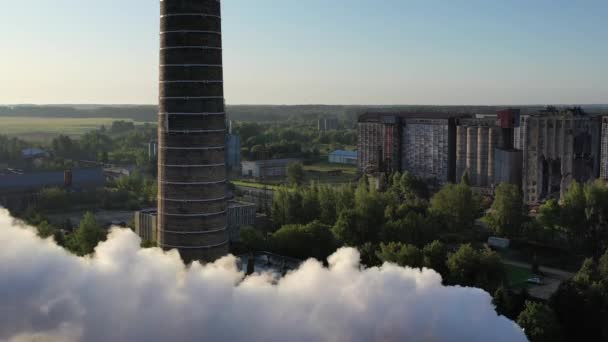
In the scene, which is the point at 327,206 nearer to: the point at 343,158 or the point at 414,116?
the point at 414,116

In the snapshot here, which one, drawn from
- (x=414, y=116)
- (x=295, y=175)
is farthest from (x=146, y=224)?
(x=414, y=116)

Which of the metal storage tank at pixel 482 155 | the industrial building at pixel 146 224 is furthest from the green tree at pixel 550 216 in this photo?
the industrial building at pixel 146 224

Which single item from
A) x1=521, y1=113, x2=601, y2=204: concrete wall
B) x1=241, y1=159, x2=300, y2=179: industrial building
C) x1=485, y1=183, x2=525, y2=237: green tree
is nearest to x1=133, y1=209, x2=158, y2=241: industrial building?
x1=485, y1=183, x2=525, y2=237: green tree

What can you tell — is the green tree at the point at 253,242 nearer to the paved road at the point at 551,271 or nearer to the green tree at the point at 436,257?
the green tree at the point at 436,257

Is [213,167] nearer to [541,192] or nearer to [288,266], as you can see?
[288,266]

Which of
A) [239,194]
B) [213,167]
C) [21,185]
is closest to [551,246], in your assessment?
[213,167]
